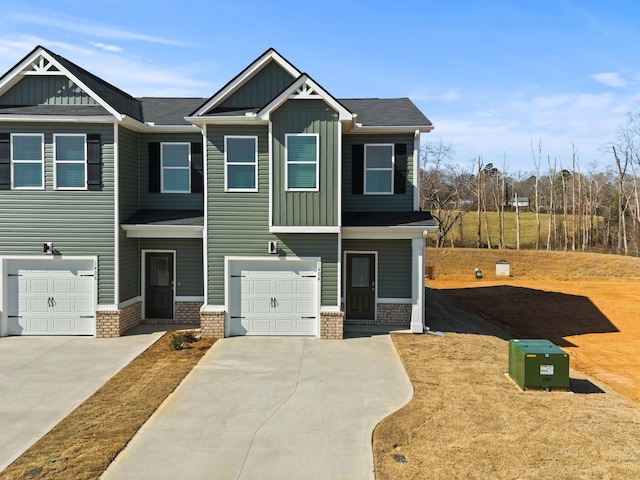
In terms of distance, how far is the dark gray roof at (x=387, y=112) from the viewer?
15.6 metres

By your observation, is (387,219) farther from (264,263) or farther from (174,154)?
(174,154)

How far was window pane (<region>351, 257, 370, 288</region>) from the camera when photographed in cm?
1598

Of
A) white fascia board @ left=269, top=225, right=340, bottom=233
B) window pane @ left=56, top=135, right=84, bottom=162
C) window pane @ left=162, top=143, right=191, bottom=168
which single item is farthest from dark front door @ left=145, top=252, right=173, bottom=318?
white fascia board @ left=269, top=225, right=340, bottom=233

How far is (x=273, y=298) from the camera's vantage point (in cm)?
1477

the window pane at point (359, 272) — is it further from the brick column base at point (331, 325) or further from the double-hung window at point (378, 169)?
the double-hung window at point (378, 169)

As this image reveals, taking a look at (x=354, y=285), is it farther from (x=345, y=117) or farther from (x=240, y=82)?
(x=240, y=82)

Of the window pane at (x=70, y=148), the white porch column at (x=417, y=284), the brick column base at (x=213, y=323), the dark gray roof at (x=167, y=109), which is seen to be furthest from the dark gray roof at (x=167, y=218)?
→ the white porch column at (x=417, y=284)

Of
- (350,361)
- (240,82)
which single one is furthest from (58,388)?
(240,82)

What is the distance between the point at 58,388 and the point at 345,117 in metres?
9.58

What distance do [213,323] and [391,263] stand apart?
225 inches

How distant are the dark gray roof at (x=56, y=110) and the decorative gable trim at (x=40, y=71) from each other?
288mm

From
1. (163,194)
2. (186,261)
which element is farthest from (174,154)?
(186,261)

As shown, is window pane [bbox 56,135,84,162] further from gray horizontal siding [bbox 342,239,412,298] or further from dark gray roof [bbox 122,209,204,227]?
gray horizontal siding [bbox 342,239,412,298]

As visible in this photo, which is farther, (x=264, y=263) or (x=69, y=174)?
(x=264, y=263)
